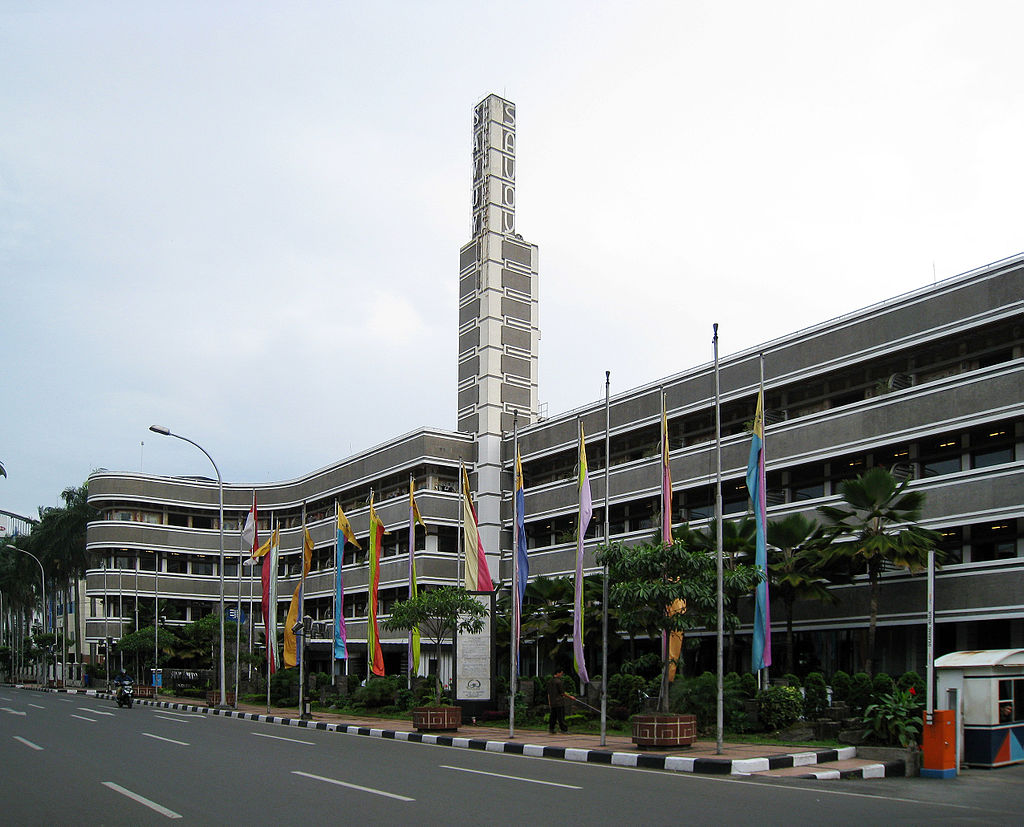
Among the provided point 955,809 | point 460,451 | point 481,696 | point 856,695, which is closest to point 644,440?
point 460,451

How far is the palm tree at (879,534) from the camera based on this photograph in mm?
27359

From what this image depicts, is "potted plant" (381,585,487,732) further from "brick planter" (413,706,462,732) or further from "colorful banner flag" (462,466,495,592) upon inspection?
"brick planter" (413,706,462,732)

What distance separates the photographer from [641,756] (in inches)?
Answer: 705

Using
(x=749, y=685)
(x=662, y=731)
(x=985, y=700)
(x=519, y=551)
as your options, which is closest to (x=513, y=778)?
(x=662, y=731)

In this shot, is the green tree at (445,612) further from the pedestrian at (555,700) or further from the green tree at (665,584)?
the green tree at (665,584)

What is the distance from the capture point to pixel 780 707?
22.4m

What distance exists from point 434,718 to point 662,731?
8546 millimetres

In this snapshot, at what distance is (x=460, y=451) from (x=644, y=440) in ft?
48.4

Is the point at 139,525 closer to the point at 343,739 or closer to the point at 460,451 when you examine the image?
the point at 460,451

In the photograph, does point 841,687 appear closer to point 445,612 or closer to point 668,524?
point 668,524

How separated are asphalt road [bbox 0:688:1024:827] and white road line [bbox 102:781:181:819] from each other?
23 millimetres

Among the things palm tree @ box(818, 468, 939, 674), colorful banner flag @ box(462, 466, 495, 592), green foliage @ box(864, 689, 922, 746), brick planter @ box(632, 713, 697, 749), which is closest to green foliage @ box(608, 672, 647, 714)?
colorful banner flag @ box(462, 466, 495, 592)

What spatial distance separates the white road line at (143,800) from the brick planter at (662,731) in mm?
9454

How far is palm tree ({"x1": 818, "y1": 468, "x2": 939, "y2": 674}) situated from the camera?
89.8 ft
